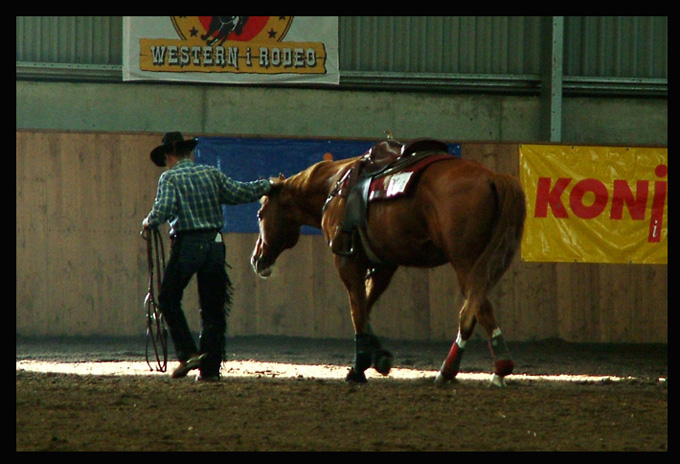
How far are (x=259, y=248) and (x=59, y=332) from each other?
4.27 metres

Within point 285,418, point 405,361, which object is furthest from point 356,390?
point 405,361

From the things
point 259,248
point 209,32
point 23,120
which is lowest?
point 259,248

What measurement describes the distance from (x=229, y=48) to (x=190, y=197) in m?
6.06

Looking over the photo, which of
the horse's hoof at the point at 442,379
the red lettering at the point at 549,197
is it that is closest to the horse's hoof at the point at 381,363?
the horse's hoof at the point at 442,379

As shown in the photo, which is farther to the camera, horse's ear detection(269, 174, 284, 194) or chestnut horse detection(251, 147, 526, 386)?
horse's ear detection(269, 174, 284, 194)

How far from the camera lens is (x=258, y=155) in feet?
41.9

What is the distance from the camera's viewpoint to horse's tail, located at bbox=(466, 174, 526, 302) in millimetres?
7324

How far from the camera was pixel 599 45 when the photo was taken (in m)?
14.5

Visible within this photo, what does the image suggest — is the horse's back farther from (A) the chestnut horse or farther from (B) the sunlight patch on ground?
(B) the sunlight patch on ground

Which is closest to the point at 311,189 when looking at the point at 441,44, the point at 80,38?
the point at 441,44

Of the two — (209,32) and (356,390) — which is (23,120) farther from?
(356,390)

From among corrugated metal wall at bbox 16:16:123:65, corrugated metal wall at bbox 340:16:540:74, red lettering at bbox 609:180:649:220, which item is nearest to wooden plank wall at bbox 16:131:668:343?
red lettering at bbox 609:180:649:220

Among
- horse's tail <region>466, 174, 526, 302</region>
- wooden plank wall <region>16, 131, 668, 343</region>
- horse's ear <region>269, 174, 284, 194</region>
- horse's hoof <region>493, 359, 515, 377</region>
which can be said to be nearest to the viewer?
horse's tail <region>466, 174, 526, 302</region>

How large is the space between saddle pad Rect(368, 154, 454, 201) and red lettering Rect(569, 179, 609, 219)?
517 cm
